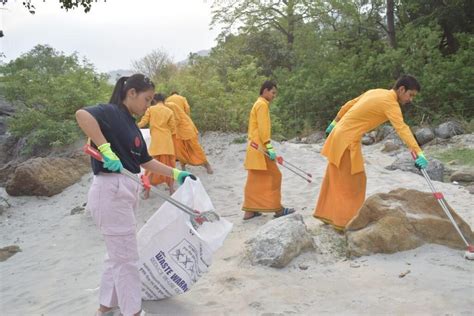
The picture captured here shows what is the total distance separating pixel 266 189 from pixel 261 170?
222 millimetres

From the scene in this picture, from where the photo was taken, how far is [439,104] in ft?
41.0

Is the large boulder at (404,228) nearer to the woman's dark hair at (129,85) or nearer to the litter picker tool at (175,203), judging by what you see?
the litter picker tool at (175,203)

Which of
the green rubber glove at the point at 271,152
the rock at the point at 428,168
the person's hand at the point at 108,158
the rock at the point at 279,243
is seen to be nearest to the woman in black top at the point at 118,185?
the person's hand at the point at 108,158

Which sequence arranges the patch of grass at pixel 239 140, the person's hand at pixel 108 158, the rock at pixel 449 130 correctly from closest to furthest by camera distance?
the person's hand at pixel 108 158
the patch of grass at pixel 239 140
the rock at pixel 449 130

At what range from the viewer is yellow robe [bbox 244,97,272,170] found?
498 centimetres

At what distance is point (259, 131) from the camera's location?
5.02m

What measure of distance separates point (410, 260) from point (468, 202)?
90.4 inches

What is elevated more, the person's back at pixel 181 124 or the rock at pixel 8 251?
the person's back at pixel 181 124

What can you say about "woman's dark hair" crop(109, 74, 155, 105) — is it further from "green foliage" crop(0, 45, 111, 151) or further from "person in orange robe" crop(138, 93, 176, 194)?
"green foliage" crop(0, 45, 111, 151)

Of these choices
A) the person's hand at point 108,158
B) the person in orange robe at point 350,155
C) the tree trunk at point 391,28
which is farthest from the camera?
the tree trunk at point 391,28

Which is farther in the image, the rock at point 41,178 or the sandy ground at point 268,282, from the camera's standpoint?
the rock at point 41,178

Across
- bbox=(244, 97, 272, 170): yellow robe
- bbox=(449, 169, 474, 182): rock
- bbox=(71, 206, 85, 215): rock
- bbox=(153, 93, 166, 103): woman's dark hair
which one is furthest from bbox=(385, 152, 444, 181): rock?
bbox=(71, 206, 85, 215): rock

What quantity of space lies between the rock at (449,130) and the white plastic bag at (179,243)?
355 inches

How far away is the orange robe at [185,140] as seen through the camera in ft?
23.7
